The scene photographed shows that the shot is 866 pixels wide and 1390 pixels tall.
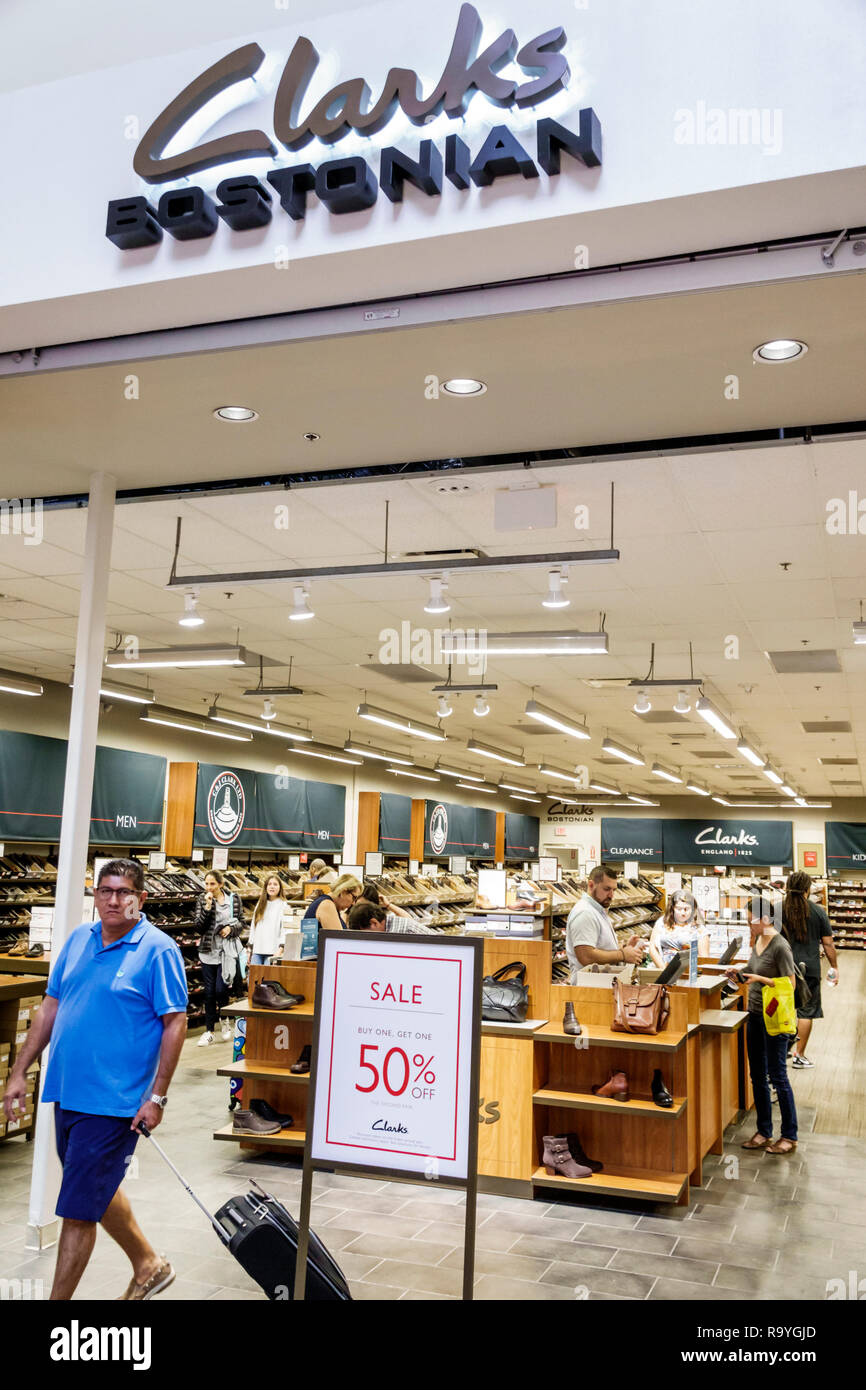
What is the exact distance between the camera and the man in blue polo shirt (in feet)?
12.2

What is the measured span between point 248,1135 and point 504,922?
1994 mm

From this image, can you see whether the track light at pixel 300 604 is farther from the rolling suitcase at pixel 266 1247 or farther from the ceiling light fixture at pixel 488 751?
the ceiling light fixture at pixel 488 751

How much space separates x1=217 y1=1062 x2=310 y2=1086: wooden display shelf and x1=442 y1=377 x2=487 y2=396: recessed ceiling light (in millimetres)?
4052

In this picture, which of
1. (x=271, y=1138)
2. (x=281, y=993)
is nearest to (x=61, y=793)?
(x=281, y=993)

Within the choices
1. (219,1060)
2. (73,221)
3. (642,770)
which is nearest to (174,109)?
(73,221)

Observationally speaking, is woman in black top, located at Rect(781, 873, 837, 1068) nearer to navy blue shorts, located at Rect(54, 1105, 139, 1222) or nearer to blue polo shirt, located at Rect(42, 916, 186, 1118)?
blue polo shirt, located at Rect(42, 916, 186, 1118)

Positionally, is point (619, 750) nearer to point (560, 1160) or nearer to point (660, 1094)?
point (660, 1094)

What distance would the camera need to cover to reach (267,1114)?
634cm

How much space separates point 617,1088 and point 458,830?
1773 cm

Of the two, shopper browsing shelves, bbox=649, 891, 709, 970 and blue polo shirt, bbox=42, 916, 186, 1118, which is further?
shopper browsing shelves, bbox=649, 891, 709, 970

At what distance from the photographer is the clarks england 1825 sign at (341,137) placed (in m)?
3.25

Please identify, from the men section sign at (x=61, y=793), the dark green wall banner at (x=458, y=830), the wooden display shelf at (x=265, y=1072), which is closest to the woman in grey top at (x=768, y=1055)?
the wooden display shelf at (x=265, y=1072)

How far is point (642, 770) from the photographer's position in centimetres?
2075

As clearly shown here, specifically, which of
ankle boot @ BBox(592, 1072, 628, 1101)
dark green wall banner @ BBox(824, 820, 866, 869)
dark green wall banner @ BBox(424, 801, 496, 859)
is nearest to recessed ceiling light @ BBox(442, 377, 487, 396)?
ankle boot @ BBox(592, 1072, 628, 1101)
